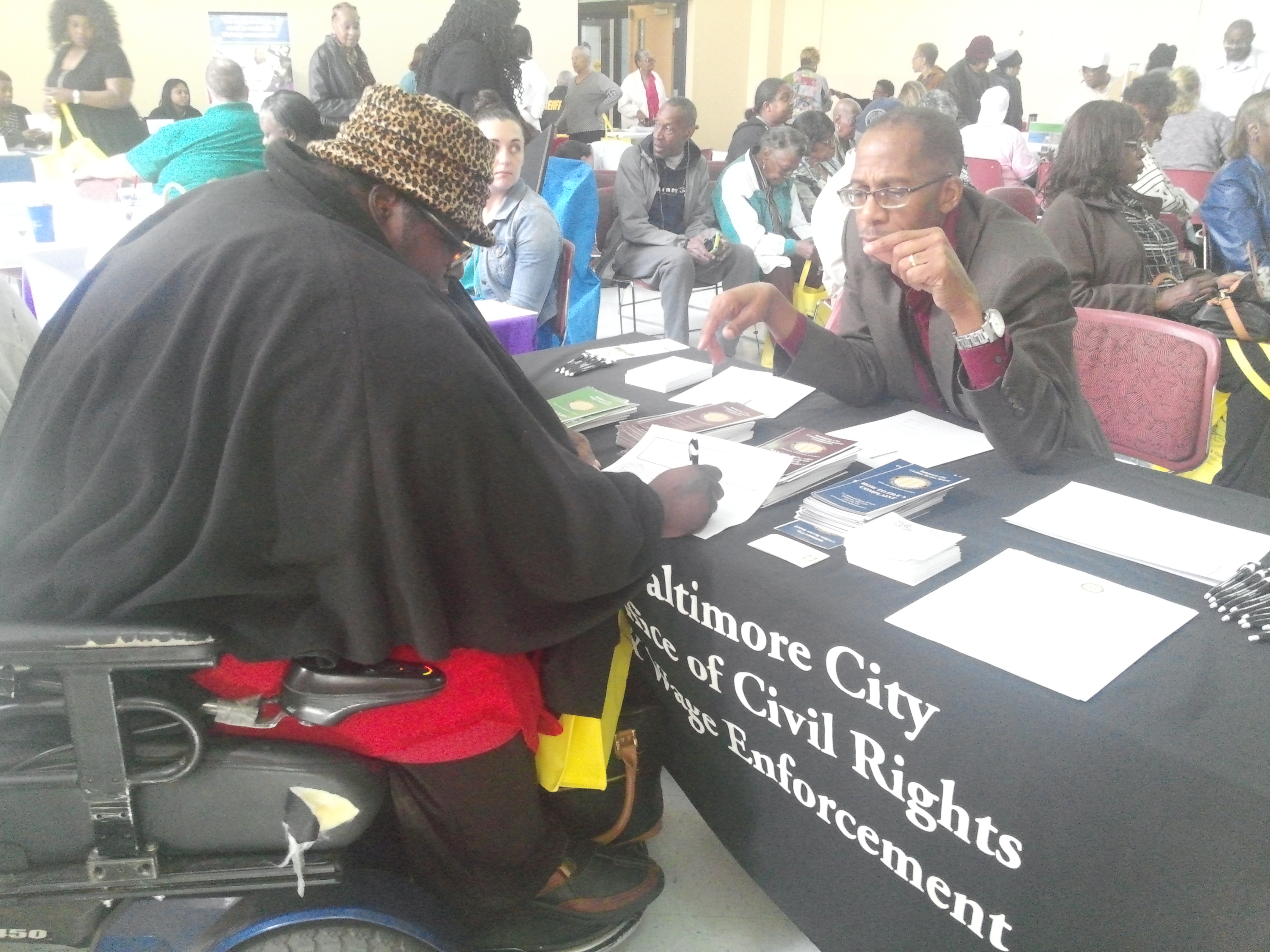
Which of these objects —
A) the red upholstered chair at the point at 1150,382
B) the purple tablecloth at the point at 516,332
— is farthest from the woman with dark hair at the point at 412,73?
the red upholstered chair at the point at 1150,382

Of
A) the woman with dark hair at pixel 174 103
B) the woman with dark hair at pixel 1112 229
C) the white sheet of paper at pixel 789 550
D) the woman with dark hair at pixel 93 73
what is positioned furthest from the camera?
the woman with dark hair at pixel 174 103

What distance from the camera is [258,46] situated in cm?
828

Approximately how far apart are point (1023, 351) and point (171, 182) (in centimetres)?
261

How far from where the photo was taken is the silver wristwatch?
1.44 metres

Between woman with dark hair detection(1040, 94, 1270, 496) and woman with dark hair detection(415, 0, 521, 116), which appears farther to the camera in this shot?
woman with dark hair detection(415, 0, 521, 116)

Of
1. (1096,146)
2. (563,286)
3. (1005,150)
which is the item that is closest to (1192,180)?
(1005,150)

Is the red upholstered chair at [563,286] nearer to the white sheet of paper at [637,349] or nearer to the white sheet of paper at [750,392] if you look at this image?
the white sheet of paper at [637,349]

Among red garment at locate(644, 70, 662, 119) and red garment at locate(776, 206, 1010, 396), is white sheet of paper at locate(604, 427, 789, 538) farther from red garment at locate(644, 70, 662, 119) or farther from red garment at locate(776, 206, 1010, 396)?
red garment at locate(644, 70, 662, 119)

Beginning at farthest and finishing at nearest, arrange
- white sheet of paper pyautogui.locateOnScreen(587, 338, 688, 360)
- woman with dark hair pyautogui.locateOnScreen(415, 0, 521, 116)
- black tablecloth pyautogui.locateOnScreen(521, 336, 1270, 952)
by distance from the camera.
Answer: woman with dark hair pyautogui.locateOnScreen(415, 0, 521, 116) → white sheet of paper pyautogui.locateOnScreen(587, 338, 688, 360) → black tablecloth pyautogui.locateOnScreen(521, 336, 1270, 952)

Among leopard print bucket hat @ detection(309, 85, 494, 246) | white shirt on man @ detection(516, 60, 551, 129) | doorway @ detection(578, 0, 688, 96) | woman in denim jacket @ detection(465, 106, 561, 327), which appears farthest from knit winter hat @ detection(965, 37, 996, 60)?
leopard print bucket hat @ detection(309, 85, 494, 246)

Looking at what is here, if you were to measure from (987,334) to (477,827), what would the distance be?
1103 mm

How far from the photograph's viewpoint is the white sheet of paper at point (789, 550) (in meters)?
1.18

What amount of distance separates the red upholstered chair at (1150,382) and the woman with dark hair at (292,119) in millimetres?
2690

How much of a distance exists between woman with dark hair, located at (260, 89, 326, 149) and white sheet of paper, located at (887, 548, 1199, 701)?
2952 mm
